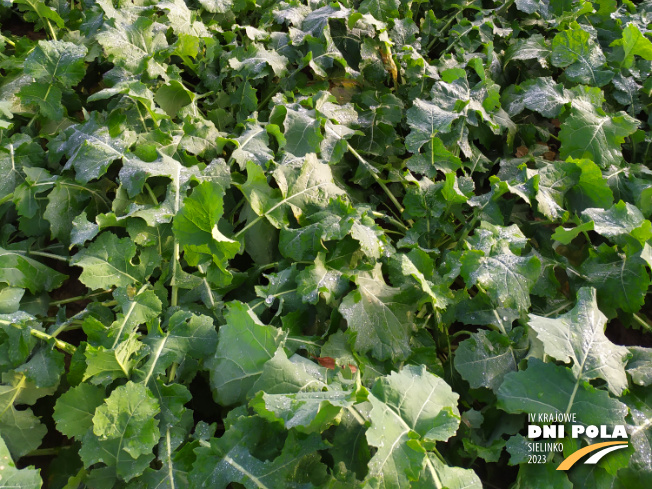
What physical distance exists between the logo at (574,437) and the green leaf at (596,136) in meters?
1.41

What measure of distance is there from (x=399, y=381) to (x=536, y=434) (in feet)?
1.76

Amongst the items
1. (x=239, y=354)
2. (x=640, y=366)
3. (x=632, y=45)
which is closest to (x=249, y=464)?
(x=239, y=354)

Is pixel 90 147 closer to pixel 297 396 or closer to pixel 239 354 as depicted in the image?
pixel 239 354

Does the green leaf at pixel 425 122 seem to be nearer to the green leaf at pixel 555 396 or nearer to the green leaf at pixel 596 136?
the green leaf at pixel 596 136

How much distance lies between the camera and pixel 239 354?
1.65 meters

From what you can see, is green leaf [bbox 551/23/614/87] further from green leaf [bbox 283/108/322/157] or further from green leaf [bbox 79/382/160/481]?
green leaf [bbox 79/382/160/481]

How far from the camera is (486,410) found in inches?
71.7

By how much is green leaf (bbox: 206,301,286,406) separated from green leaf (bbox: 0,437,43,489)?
0.54 meters

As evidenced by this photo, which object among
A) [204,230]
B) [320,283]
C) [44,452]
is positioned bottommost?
[44,452]

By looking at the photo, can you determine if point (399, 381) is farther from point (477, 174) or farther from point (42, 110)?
point (42, 110)

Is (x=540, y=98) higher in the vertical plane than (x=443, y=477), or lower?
higher

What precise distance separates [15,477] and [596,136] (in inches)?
109

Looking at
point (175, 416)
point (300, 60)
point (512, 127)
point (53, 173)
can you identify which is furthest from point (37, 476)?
point (512, 127)

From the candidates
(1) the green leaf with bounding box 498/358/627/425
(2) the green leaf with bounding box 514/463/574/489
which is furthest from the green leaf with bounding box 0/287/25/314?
(2) the green leaf with bounding box 514/463/574/489
